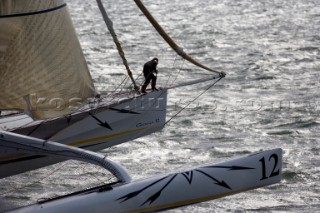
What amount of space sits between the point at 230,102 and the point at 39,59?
9889 mm

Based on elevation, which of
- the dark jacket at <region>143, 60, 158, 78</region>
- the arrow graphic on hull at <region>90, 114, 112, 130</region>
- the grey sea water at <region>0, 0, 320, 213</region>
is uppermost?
the dark jacket at <region>143, 60, 158, 78</region>

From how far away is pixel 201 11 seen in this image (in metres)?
58.0

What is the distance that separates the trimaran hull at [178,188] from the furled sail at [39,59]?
2428 millimetres

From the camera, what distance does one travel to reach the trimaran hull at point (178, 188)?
14.9 metres

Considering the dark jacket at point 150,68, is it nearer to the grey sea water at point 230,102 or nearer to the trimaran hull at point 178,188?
the grey sea water at point 230,102

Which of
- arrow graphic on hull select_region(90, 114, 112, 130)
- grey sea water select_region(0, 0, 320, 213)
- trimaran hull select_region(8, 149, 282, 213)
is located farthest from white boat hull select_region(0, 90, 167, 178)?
trimaran hull select_region(8, 149, 282, 213)

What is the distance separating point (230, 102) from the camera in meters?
25.6

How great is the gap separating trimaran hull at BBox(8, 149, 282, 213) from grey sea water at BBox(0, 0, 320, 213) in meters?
0.88

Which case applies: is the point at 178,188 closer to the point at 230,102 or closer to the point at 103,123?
the point at 103,123

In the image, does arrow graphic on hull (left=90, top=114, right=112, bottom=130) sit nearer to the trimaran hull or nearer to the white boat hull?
the white boat hull

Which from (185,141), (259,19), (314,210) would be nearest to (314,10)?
(259,19)

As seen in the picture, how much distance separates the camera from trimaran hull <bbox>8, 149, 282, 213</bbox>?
14.9 m

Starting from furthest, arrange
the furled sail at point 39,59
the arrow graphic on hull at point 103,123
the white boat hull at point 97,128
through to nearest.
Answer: the arrow graphic on hull at point 103,123
the white boat hull at point 97,128
the furled sail at point 39,59

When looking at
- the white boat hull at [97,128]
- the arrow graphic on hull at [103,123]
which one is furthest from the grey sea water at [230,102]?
the arrow graphic on hull at [103,123]
